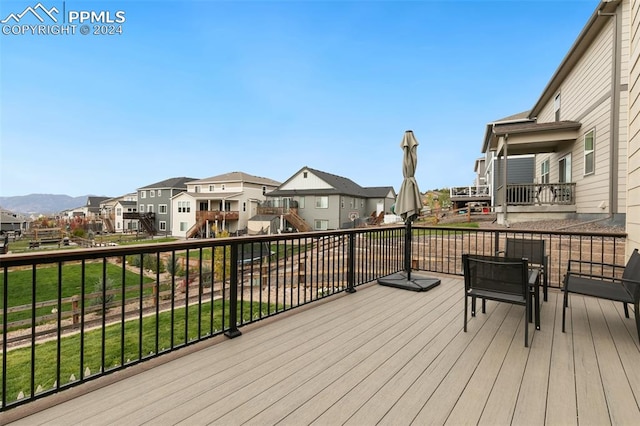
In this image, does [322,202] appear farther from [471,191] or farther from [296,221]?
[471,191]

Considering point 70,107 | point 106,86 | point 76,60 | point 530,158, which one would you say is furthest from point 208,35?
point 530,158

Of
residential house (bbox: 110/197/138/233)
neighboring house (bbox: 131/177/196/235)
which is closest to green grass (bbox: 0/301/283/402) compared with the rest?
neighboring house (bbox: 131/177/196/235)

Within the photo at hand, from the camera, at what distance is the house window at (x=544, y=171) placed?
1199 cm

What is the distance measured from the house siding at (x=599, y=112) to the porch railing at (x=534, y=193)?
0.90 ft

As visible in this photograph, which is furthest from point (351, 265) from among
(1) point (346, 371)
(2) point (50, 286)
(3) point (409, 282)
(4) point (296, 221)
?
(4) point (296, 221)

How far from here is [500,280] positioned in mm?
2732

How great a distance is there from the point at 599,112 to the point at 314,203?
20.1 metres

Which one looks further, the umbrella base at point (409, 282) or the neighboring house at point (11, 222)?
the neighboring house at point (11, 222)

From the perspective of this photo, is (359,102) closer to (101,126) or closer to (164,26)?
(164,26)

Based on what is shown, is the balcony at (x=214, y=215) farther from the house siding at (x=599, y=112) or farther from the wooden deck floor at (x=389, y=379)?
the wooden deck floor at (x=389, y=379)

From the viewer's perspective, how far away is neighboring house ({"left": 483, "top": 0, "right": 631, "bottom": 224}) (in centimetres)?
695

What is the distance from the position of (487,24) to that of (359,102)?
13332 millimetres

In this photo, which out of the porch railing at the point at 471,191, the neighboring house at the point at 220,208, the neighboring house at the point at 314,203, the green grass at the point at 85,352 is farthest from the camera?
the neighboring house at the point at 220,208

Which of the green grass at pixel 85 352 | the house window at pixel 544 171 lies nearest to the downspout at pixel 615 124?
the house window at pixel 544 171
